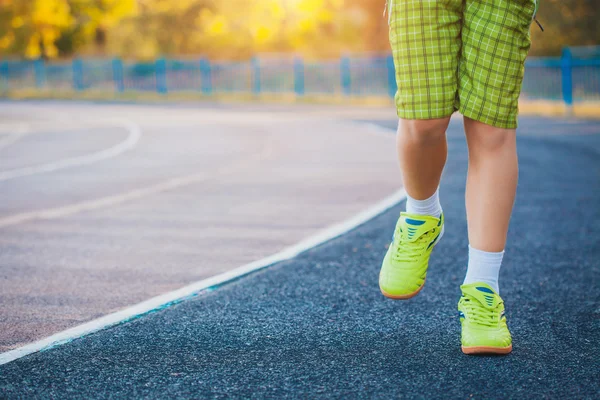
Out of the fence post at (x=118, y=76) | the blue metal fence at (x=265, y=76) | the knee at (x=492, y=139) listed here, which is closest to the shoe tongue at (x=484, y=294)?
the knee at (x=492, y=139)

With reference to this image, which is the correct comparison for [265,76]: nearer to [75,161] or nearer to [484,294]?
[75,161]

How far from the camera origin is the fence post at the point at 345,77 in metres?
26.5

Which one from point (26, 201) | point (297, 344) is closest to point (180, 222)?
point (26, 201)

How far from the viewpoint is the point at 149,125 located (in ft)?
54.2

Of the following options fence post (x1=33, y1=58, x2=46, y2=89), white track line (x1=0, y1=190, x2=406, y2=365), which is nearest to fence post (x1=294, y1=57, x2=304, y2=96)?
fence post (x1=33, y1=58, x2=46, y2=89)

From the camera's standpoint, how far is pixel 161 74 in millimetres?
31828

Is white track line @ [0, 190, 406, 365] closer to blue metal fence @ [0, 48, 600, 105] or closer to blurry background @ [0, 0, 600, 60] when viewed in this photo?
blue metal fence @ [0, 48, 600, 105]

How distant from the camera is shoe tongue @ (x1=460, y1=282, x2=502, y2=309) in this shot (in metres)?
2.78

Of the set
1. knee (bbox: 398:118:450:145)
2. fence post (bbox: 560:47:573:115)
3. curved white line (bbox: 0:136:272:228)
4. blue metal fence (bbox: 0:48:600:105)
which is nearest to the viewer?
knee (bbox: 398:118:450:145)

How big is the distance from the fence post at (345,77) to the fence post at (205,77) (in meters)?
6.03

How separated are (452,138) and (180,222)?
25.2 feet

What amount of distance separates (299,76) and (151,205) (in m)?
22.1

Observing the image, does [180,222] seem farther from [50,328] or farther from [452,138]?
[452,138]

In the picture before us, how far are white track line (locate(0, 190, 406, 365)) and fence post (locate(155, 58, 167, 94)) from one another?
27.3 meters
